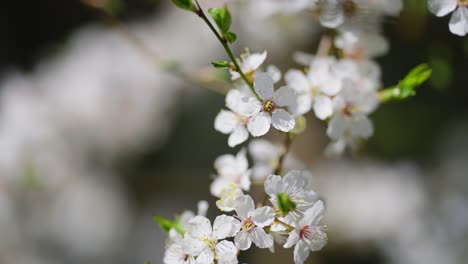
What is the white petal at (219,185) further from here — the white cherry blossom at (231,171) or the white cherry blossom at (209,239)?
the white cherry blossom at (209,239)

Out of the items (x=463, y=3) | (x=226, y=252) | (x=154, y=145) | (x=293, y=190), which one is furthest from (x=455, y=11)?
(x=154, y=145)

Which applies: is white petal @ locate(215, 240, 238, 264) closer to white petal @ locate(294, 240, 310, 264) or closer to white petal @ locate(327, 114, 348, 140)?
white petal @ locate(294, 240, 310, 264)

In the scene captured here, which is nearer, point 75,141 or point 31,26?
point 75,141

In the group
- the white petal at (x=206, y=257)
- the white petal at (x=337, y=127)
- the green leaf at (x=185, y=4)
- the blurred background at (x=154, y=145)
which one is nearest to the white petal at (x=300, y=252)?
the white petal at (x=206, y=257)

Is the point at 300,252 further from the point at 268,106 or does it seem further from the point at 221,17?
the point at 221,17

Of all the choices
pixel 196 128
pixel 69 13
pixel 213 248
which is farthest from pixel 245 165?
pixel 69 13

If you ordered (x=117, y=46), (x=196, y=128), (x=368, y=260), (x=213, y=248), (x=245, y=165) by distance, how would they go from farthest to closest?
(x=196, y=128) → (x=117, y=46) → (x=368, y=260) → (x=245, y=165) → (x=213, y=248)

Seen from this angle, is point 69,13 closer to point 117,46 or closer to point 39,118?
point 117,46
